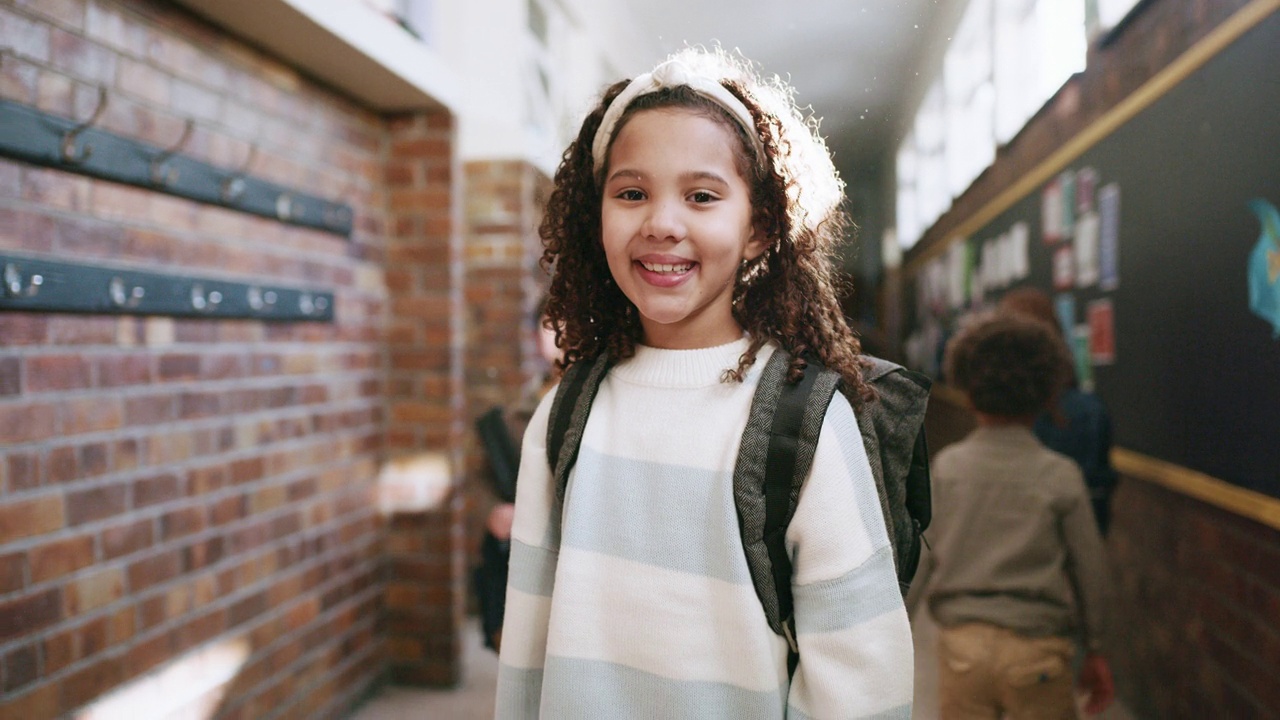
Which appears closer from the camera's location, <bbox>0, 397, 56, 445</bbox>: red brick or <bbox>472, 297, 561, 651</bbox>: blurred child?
<bbox>0, 397, 56, 445</bbox>: red brick

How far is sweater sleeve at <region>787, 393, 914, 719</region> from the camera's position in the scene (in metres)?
0.94

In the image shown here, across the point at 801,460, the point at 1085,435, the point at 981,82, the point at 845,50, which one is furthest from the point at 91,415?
the point at 1085,435

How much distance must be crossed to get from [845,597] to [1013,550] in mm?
Result: 797

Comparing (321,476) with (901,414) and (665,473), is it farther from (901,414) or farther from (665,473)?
(901,414)

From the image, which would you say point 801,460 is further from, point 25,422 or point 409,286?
point 409,286

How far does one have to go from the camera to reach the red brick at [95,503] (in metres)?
1.66

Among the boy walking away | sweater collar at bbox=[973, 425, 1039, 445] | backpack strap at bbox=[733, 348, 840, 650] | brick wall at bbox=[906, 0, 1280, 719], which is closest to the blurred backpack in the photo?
backpack strap at bbox=[733, 348, 840, 650]

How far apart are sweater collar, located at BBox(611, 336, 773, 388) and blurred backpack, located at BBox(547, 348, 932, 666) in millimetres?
50

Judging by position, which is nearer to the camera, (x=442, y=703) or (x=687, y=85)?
(x=687, y=85)

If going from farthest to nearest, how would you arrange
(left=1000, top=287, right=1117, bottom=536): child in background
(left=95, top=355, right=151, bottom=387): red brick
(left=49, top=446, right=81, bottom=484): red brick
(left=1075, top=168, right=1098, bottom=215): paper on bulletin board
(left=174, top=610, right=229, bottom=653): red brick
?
(left=1075, top=168, right=1098, bottom=215): paper on bulletin board → (left=1000, top=287, right=1117, bottom=536): child in background → (left=174, top=610, right=229, bottom=653): red brick → (left=95, top=355, right=151, bottom=387): red brick → (left=49, top=446, right=81, bottom=484): red brick

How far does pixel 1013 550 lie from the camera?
158 centimetres

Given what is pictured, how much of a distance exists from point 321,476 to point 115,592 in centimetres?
83

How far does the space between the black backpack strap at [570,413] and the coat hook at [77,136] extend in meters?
1.16

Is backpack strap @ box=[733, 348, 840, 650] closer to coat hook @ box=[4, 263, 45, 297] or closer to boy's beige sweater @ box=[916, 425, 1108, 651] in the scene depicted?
boy's beige sweater @ box=[916, 425, 1108, 651]
